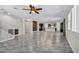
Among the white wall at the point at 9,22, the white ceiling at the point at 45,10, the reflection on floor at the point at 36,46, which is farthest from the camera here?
the white wall at the point at 9,22

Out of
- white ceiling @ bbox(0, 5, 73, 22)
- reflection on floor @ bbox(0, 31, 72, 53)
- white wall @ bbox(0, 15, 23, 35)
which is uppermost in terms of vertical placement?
white ceiling @ bbox(0, 5, 73, 22)

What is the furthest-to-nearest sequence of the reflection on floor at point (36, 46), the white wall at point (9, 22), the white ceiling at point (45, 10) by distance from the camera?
the white wall at point (9, 22), the white ceiling at point (45, 10), the reflection on floor at point (36, 46)

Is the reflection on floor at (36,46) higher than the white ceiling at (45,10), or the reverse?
the white ceiling at (45,10)

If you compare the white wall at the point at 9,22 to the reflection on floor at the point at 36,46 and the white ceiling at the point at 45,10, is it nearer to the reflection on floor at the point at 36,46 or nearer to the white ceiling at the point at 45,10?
the white ceiling at the point at 45,10

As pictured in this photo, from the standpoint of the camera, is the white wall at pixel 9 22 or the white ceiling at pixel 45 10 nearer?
the white ceiling at pixel 45 10

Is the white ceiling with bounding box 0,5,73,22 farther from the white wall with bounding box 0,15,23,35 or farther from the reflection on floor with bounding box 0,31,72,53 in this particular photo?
the reflection on floor with bounding box 0,31,72,53

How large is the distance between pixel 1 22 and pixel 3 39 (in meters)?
2.70

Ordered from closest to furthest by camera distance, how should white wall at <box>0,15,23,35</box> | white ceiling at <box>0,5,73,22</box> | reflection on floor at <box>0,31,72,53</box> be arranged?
reflection on floor at <box>0,31,72,53</box>, white ceiling at <box>0,5,73,22</box>, white wall at <box>0,15,23,35</box>

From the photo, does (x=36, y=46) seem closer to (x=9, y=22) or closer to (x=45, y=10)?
(x=45, y=10)

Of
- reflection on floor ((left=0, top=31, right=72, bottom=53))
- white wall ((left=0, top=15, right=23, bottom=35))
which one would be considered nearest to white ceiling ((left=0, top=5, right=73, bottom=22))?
white wall ((left=0, top=15, right=23, bottom=35))

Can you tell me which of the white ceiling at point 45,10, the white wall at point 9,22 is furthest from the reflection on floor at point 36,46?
the white wall at point 9,22
